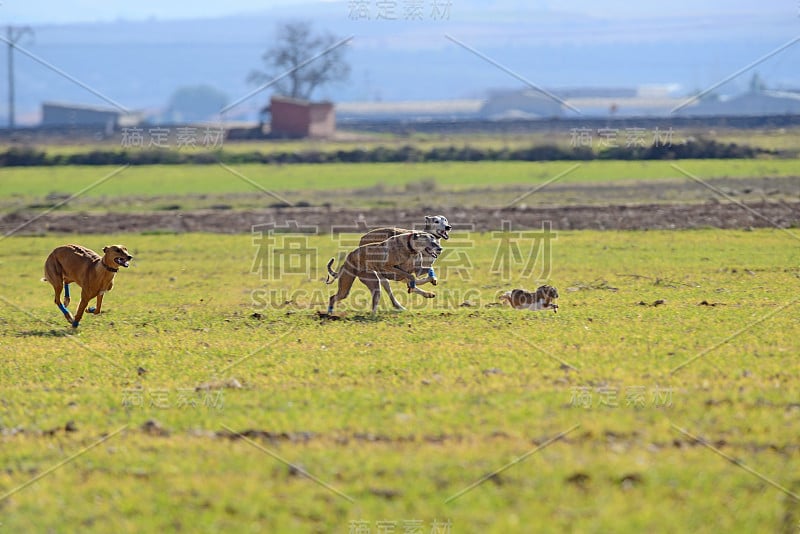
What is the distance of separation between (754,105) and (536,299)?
120 meters

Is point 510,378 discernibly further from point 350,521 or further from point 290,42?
point 290,42

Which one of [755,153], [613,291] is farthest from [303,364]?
[755,153]

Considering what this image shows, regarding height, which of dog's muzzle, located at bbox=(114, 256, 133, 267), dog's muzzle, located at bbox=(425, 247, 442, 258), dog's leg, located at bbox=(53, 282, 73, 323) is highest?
dog's muzzle, located at bbox=(425, 247, 442, 258)

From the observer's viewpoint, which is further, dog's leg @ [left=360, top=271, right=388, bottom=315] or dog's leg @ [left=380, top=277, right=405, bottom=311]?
dog's leg @ [left=380, top=277, right=405, bottom=311]

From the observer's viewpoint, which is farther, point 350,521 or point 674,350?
point 674,350

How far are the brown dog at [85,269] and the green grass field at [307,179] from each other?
31975mm

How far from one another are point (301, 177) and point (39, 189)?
16110 millimetres

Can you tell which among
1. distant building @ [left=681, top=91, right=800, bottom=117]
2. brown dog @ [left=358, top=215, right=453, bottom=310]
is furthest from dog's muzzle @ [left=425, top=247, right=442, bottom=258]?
distant building @ [left=681, top=91, right=800, bottom=117]

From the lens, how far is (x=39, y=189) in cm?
6262

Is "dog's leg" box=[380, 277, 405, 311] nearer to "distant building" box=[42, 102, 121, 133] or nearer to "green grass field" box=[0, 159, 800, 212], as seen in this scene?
"green grass field" box=[0, 159, 800, 212]

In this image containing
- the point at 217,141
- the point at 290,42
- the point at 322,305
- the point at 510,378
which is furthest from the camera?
the point at 290,42

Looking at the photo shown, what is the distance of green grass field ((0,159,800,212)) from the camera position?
5638 cm

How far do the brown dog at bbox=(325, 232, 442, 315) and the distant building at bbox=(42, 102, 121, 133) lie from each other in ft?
377

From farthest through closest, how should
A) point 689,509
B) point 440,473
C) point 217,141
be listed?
point 217,141 < point 440,473 < point 689,509
